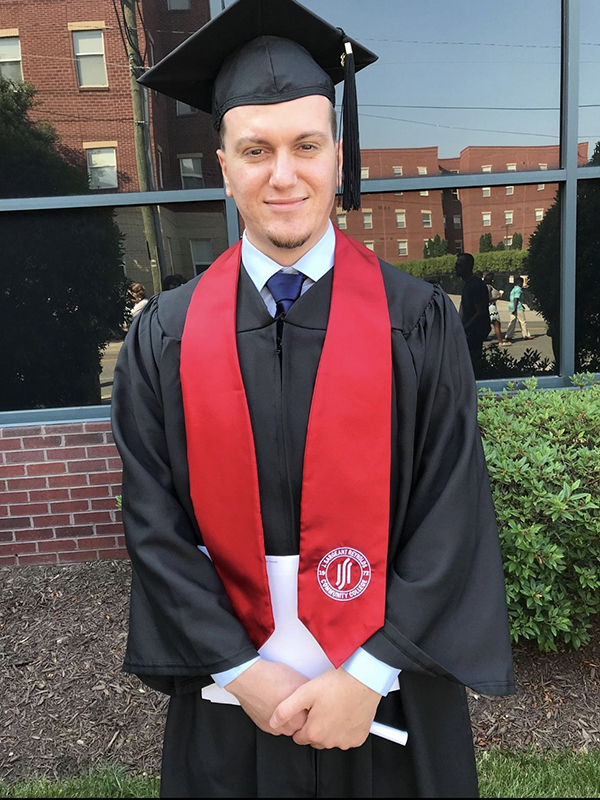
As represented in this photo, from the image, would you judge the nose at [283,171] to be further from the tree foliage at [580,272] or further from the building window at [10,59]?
the building window at [10,59]

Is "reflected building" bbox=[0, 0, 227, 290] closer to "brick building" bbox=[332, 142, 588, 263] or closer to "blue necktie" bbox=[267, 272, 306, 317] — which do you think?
"brick building" bbox=[332, 142, 588, 263]

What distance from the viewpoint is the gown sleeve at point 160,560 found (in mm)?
1600

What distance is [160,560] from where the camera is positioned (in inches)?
64.7

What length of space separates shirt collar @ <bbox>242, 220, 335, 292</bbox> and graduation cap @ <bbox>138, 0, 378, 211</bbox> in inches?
14.1

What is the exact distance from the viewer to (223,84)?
1762mm

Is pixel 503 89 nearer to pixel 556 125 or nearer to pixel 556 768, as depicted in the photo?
pixel 556 125

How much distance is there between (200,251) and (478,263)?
1.72 metres

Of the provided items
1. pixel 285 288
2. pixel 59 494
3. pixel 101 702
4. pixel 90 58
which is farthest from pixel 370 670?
pixel 90 58

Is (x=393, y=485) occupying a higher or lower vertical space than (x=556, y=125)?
lower

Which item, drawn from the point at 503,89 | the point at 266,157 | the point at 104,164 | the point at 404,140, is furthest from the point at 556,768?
the point at 104,164

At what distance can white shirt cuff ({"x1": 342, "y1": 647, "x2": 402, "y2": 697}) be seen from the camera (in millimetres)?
1544

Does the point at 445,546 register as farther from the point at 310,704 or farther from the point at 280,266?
the point at 280,266

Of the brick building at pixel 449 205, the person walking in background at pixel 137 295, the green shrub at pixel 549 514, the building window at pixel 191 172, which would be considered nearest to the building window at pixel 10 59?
the building window at pixel 191 172

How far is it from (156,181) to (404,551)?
10.2 feet
